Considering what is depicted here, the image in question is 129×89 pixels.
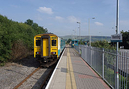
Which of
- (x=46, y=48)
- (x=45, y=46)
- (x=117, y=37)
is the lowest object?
(x=46, y=48)

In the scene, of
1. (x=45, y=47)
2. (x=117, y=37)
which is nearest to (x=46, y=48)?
(x=45, y=47)

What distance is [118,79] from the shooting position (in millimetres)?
5234

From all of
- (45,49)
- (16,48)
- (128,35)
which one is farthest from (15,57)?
(128,35)

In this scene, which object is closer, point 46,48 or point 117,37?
point 117,37

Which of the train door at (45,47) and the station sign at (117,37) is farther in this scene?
the train door at (45,47)

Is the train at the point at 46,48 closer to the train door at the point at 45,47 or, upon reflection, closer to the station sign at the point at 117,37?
the train door at the point at 45,47

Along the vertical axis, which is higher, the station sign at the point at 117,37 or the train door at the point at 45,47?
the station sign at the point at 117,37

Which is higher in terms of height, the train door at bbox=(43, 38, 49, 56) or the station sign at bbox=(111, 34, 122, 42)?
the station sign at bbox=(111, 34, 122, 42)

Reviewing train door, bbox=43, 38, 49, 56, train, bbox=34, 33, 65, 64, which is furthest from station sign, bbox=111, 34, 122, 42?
train door, bbox=43, 38, 49, 56

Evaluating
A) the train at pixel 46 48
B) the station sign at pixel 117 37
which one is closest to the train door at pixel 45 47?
the train at pixel 46 48

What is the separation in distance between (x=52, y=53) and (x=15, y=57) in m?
5.46

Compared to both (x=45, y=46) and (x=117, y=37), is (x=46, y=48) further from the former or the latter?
(x=117, y=37)

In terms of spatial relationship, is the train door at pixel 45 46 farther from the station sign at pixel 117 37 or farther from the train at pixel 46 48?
the station sign at pixel 117 37

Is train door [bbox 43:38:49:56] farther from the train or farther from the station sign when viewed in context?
the station sign
